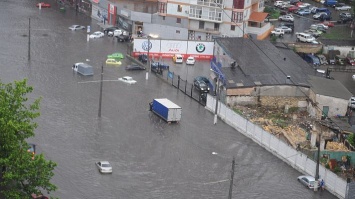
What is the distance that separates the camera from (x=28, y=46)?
74562mm

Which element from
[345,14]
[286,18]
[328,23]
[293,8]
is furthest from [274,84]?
[293,8]

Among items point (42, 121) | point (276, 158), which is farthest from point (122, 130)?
point (276, 158)

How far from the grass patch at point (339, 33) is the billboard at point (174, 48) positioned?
1693 centimetres

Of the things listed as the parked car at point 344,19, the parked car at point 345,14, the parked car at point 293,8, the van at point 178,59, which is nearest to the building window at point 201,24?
the van at point 178,59

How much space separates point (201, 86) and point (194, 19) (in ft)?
57.0

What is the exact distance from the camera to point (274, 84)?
215ft

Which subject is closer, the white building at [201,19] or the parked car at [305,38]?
the white building at [201,19]

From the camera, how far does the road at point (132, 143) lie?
159 ft

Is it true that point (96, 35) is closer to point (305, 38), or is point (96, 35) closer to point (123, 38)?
point (123, 38)

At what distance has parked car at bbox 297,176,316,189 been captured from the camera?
49688mm

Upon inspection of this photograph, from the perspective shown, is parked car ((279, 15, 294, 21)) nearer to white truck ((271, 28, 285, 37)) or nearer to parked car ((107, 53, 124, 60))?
white truck ((271, 28, 285, 37))

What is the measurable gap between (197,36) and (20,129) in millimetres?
44749

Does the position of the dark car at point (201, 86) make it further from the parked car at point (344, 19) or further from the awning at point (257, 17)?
the parked car at point (344, 19)

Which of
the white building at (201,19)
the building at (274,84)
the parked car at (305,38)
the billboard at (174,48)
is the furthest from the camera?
the parked car at (305,38)
